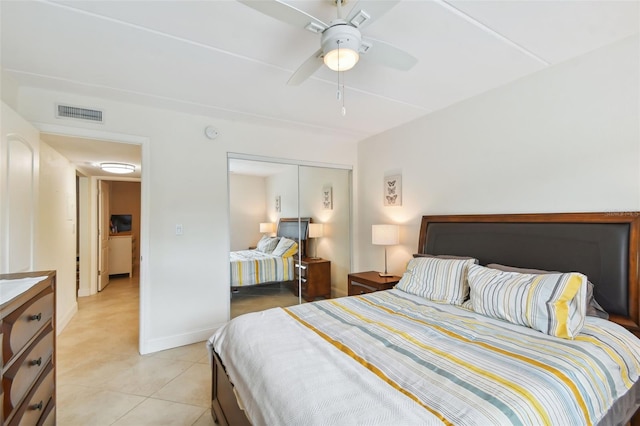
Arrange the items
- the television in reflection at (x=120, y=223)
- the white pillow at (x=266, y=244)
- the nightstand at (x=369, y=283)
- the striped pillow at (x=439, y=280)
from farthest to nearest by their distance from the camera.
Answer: the television in reflection at (x=120, y=223)
the white pillow at (x=266, y=244)
the nightstand at (x=369, y=283)
the striped pillow at (x=439, y=280)

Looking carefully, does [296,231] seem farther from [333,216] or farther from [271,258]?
[333,216]

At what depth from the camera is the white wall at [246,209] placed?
3.47 metres

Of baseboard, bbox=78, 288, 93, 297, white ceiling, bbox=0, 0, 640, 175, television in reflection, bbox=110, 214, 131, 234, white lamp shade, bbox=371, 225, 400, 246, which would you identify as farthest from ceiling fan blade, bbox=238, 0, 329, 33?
television in reflection, bbox=110, 214, 131, 234

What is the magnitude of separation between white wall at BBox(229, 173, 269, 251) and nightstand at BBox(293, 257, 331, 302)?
77 cm

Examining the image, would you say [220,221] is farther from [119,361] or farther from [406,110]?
[406,110]

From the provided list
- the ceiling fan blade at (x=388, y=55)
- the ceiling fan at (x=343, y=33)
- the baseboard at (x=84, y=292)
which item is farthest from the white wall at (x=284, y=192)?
the baseboard at (x=84, y=292)

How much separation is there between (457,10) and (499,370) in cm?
188

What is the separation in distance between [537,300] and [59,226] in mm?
4896

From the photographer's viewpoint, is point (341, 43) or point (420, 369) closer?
point (420, 369)

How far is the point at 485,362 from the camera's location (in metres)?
1.32

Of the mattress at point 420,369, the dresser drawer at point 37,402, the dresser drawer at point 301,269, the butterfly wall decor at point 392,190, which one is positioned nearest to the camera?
the mattress at point 420,369

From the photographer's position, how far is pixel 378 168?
3.97 metres


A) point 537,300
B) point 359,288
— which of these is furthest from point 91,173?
point 537,300

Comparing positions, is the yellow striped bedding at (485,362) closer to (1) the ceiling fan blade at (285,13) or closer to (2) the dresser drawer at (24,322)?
(2) the dresser drawer at (24,322)
